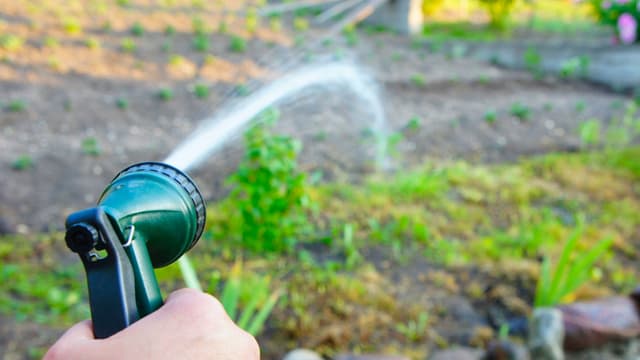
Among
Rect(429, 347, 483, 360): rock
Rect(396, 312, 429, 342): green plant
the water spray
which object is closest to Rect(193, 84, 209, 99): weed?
Rect(396, 312, 429, 342): green plant

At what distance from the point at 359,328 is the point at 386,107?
4.00 metres

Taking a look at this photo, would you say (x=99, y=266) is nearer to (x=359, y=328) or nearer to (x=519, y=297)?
(x=359, y=328)

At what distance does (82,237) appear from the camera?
73 cm

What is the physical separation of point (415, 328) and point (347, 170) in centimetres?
208

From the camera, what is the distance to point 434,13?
1270 centimetres

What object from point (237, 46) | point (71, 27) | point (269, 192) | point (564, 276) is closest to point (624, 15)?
point (564, 276)

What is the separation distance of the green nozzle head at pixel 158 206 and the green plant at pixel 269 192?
2.15 m

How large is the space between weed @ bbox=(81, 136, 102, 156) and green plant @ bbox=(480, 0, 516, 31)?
7532 mm

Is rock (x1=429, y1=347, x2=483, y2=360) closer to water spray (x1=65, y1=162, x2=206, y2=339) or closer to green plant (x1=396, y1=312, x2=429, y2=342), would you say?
green plant (x1=396, y1=312, x2=429, y2=342)

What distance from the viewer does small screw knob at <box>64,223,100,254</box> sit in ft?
2.39

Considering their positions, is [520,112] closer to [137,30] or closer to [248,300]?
[137,30]

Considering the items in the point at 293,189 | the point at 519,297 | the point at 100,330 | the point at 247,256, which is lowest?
the point at 519,297

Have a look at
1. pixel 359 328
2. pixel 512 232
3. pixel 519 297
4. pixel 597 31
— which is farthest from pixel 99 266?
pixel 597 31

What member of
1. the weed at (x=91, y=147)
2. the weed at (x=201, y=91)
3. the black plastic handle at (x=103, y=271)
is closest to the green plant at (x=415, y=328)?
the black plastic handle at (x=103, y=271)
